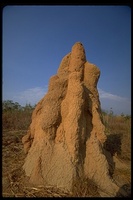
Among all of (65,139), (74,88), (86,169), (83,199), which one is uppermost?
(74,88)

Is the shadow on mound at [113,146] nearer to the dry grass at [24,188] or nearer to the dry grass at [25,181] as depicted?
the dry grass at [25,181]

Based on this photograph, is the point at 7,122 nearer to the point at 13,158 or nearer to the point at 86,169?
the point at 13,158

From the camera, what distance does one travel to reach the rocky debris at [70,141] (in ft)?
11.1

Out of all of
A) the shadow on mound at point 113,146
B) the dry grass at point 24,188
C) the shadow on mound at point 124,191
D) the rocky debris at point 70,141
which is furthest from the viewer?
the shadow on mound at point 113,146

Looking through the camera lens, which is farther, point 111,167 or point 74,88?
point 111,167

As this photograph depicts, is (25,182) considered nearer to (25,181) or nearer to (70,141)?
(25,181)

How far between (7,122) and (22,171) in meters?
6.09

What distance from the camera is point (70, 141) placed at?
3.58 metres

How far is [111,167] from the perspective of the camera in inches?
173

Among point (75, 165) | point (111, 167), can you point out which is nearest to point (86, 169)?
point (75, 165)

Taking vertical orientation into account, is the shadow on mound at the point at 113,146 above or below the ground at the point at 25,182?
above

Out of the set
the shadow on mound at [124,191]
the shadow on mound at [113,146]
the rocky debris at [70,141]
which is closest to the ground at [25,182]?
the shadow on mound at [124,191]

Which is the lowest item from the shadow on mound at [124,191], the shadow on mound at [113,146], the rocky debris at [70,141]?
the shadow on mound at [124,191]

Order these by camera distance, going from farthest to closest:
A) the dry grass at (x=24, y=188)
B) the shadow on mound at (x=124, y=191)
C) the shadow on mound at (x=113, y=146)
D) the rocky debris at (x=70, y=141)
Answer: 1. the shadow on mound at (x=113, y=146)
2. the rocky debris at (x=70, y=141)
3. the shadow on mound at (x=124, y=191)
4. the dry grass at (x=24, y=188)
